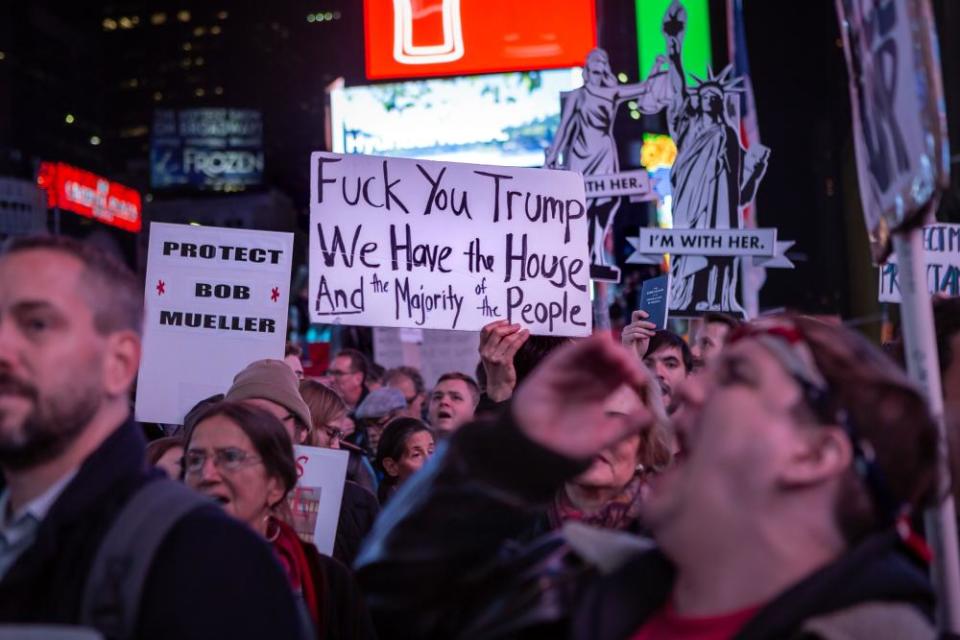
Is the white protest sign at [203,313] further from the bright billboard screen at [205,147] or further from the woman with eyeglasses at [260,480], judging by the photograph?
the bright billboard screen at [205,147]

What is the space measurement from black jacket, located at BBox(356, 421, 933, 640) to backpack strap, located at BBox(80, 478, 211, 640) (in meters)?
0.43

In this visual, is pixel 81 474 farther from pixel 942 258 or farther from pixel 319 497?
pixel 942 258

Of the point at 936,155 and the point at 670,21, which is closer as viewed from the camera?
the point at 936,155

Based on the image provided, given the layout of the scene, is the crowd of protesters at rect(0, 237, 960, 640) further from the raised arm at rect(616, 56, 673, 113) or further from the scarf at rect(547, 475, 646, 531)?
the raised arm at rect(616, 56, 673, 113)

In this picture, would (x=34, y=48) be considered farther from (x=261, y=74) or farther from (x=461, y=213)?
(x=461, y=213)

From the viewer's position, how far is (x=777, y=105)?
27.0m

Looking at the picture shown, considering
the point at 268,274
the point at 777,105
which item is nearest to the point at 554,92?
the point at 777,105

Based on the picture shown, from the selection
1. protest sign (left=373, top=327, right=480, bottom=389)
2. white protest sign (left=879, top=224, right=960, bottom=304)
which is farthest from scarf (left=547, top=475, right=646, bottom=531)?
protest sign (left=373, top=327, right=480, bottom=389)

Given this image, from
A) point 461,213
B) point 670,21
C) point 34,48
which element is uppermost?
point 34,48

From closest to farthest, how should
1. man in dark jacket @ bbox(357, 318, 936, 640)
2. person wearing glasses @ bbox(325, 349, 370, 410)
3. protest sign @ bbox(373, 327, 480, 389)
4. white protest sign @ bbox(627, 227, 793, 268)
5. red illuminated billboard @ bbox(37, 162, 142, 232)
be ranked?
man in dark jacket @ bbox(357, 318, 936, 640) < white protest sign @ bbox(627, 227, 793, 268) < person wearing glasses @ bbox(325, 349, 370, 410) < protest sign @ bbox(373, 327, 480, 389) < red illuminated billboard @ bbox(37, 162, 142, 232)

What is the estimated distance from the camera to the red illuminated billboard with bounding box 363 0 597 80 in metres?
19.5

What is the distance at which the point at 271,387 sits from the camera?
17.1 feet

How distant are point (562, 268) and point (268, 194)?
61164 millimetres

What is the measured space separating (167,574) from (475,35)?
17.8m
